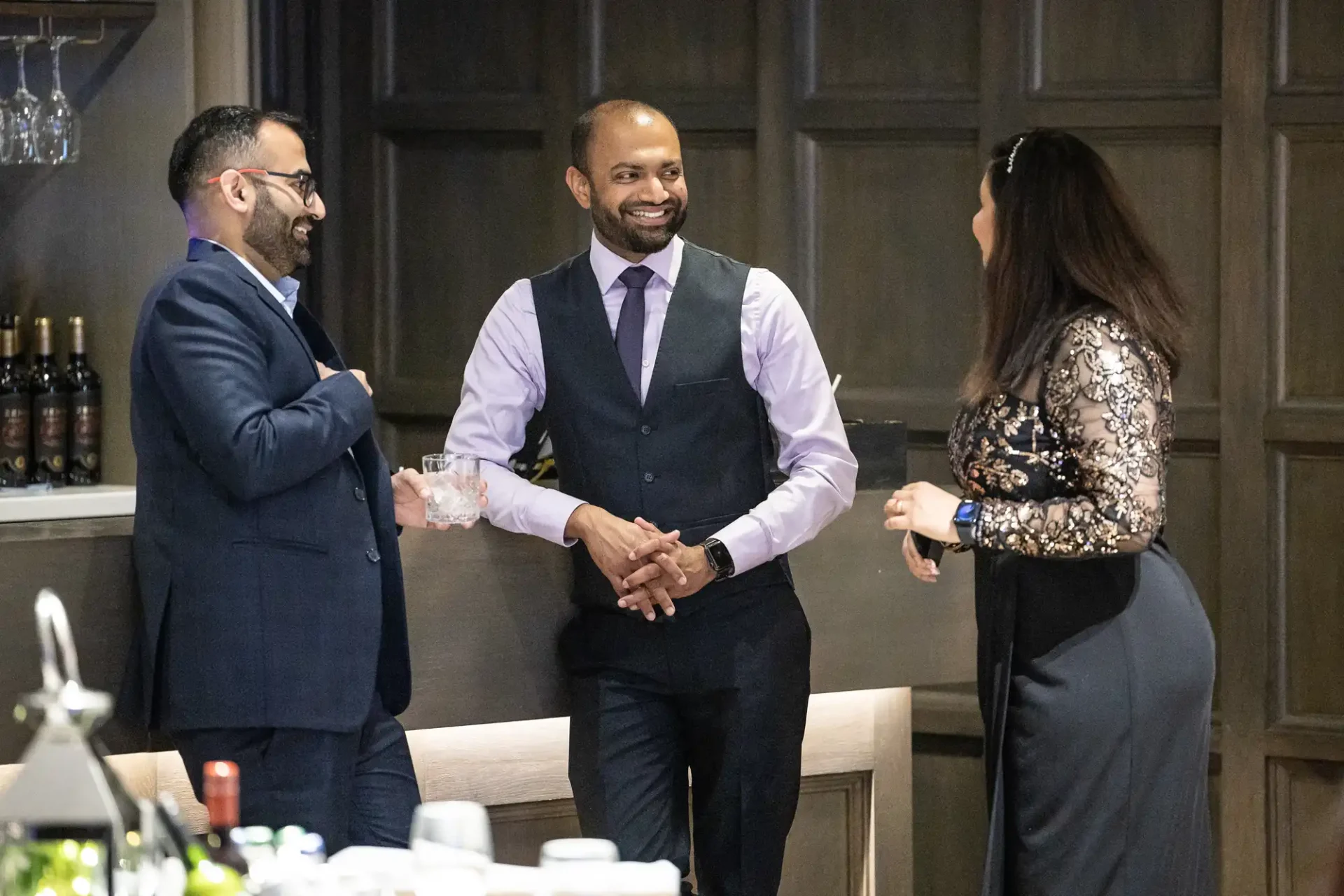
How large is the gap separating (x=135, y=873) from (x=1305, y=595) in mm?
3160

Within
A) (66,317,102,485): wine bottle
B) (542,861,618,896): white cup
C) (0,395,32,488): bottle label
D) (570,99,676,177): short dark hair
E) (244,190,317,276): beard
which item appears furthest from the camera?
(66,317,102,485): wine bottle

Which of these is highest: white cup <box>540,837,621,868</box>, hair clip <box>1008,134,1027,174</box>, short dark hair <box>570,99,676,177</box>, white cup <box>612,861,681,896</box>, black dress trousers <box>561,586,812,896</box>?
short dark hair <box>570,99,676,177</box>

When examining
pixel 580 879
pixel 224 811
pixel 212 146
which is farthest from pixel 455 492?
pixel 580 879

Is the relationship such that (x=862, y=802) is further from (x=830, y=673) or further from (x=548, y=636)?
(x=548, y=636)

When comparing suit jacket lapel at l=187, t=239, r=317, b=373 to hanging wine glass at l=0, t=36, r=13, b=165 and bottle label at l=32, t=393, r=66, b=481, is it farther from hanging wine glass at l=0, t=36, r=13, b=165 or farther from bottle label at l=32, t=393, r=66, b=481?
bottle label at l=32, t=393, r=66, b=481

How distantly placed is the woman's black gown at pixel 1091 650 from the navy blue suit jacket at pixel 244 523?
3.09 feet

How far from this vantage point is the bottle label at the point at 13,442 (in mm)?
3941

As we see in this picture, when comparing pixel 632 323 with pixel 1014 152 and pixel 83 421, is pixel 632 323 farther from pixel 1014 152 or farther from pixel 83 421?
pixel 83 421

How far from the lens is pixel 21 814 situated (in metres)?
1.46

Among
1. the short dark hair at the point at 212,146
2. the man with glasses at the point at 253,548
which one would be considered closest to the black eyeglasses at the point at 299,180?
the short dark hair at the point at 212,146

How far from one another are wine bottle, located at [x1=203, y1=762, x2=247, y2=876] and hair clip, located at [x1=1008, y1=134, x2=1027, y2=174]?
158 centimetres

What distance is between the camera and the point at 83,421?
13.4 feet

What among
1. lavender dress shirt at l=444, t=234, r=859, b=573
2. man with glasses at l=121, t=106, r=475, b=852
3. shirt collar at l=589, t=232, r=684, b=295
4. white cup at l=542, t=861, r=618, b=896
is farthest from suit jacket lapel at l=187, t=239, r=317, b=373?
white cup at l=542, t=861, r=618, b=896

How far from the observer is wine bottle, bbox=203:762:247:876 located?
1557 millimetres
